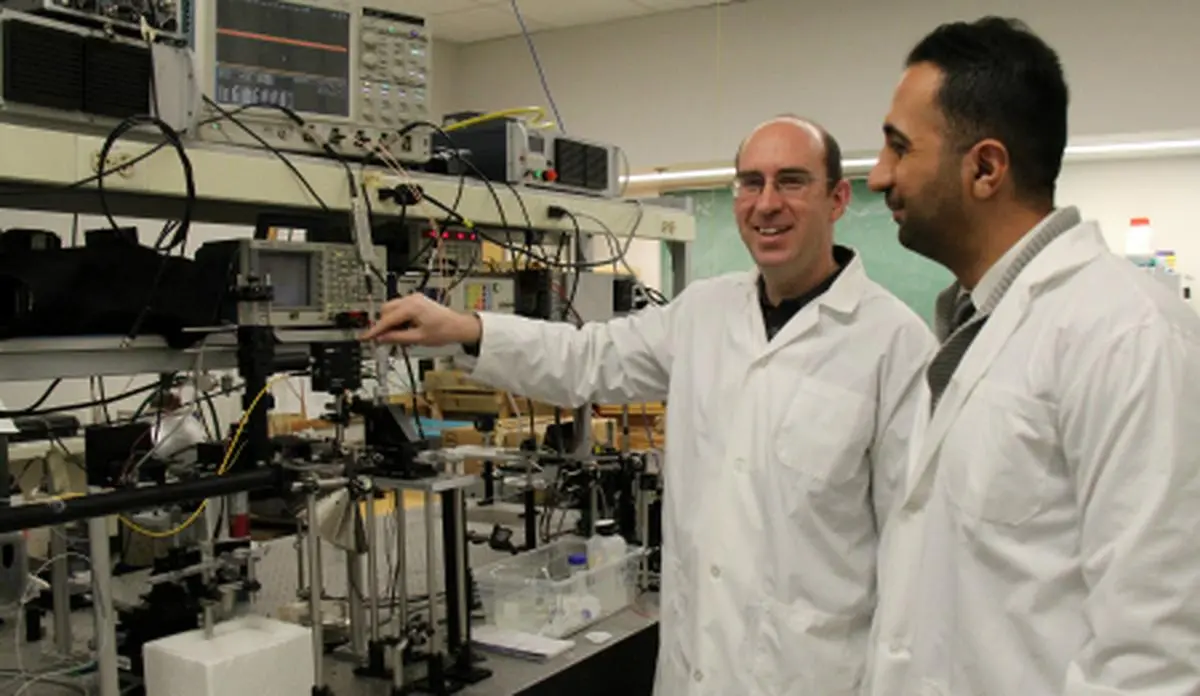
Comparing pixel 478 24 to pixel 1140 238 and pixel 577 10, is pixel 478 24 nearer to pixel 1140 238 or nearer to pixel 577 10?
pixel 577 10

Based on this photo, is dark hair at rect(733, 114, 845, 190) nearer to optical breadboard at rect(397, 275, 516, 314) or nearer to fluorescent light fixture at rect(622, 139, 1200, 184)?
optical breadboard at rect(397, 275, 516, 314)

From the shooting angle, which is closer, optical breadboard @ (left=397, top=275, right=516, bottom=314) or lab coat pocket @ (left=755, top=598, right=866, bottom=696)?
lab coat pocket @ (left=755, top=598, right=866, bottom=696)

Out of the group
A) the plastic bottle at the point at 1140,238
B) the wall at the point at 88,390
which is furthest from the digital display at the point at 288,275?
the plastic bottle at the point at 1140,238

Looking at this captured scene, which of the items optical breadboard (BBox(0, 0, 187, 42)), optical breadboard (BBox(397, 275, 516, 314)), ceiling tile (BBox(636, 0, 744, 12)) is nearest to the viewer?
optical breadboard (BBox(0, 0, 187, 42))

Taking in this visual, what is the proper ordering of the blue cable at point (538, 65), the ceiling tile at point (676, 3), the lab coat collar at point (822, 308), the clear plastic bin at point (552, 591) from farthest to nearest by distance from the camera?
the ceiling tile at point (676, 3) < the blue cable at point (538, 65) < the clear plastic bin at point (552, 591) < the lab coat collar at point (822, 308)

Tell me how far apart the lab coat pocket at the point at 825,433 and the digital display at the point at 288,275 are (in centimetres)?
86

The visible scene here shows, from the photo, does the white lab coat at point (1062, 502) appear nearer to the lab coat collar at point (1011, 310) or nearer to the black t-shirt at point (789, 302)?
the lab coat collar at point (1011, 310)

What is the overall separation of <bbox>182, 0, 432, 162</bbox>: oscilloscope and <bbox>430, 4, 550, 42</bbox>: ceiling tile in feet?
13.0

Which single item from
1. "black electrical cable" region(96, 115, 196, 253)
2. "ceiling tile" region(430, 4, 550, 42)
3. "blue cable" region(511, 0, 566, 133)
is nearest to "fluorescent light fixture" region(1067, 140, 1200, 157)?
"blue cable" region(511, 0, 566, 133)

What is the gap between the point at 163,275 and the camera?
155 cm

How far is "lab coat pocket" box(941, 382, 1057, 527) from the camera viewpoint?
102 centimetres

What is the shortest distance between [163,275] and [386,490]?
1.83ft

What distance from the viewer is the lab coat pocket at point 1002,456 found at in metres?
1.02

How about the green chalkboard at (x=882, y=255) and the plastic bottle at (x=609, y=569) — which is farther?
the green chalkboard at (x=882, y=255)
